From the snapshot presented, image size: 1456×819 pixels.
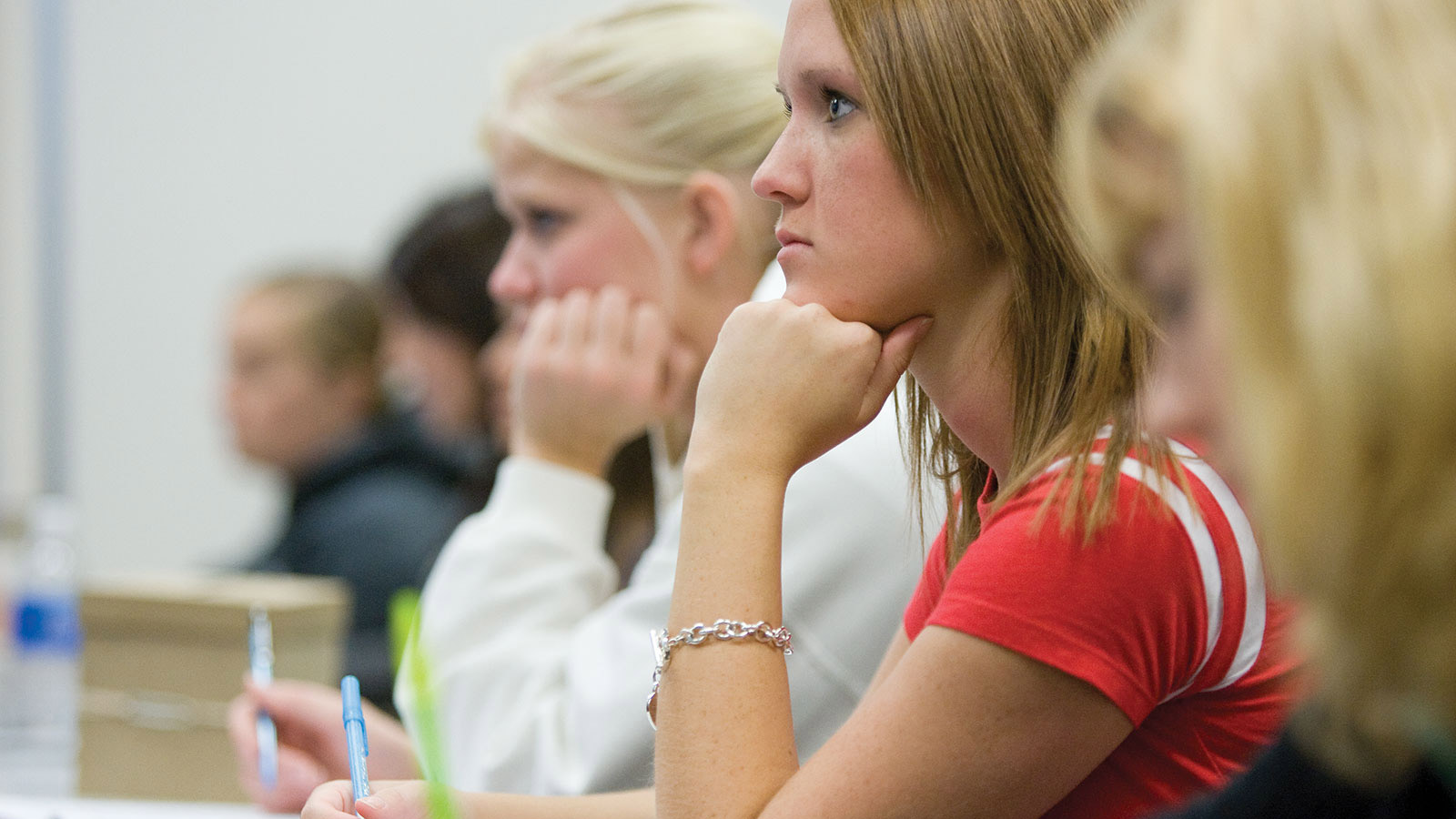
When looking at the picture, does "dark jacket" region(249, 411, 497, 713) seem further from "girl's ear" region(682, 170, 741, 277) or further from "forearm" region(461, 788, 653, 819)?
"forearm" region(461, 788, 653, 819)

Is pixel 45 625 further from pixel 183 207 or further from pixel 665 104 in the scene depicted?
pixel 183 207

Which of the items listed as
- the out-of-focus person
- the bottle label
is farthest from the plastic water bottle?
the out-of-focus person

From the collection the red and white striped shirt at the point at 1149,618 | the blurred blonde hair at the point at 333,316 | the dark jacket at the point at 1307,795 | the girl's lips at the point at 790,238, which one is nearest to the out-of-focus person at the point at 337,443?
the blurred blonde hair at the point at 333,316

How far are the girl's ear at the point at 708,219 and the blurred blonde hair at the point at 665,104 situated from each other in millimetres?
14

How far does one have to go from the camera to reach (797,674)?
42.7 inches

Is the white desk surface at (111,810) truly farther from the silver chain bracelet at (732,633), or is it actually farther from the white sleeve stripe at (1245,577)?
the white sleeve stripe at (1245,577)

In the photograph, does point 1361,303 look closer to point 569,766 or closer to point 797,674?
point 797,674

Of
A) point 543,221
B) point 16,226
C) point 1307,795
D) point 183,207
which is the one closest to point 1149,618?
point 1307,795

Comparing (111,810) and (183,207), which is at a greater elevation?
(183,207)

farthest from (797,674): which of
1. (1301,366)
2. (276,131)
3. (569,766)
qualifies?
(276,131)

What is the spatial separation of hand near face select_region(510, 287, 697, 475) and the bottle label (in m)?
0.83

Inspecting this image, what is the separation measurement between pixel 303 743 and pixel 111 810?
0.64ft

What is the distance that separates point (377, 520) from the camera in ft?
8.43

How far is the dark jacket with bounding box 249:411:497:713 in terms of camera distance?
2451 millimetres
